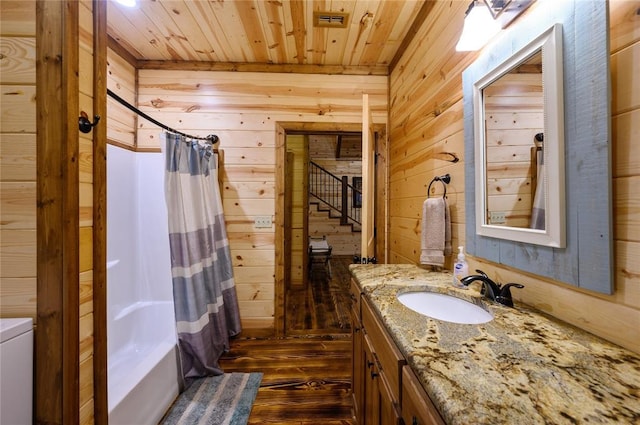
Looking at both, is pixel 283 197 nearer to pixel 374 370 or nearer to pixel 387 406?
pixel 374 370

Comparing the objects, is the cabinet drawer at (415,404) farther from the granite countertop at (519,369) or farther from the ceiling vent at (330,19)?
the ceiling vent at (330,19)

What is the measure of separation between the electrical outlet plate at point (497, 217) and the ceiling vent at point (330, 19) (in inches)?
67.7

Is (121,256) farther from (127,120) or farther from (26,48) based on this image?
(26,48)

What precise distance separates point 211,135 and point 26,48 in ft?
5.17

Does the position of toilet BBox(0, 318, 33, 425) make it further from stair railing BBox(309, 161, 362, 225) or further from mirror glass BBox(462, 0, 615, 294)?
stair railing BBox(309, 161, 362, 225)

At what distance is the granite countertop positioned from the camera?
0.43m

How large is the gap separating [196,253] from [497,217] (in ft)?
6.27

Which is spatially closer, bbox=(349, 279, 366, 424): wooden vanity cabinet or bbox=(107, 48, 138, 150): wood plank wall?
bbox=(349, 279, 366, 424): wooden vanity cabinet

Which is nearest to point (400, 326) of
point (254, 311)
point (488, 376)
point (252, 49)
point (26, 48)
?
point (488, 376)

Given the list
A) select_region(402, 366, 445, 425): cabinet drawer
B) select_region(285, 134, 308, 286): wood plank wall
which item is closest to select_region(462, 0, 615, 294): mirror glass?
select_region(402, 366, 445, 425): cabinet drawer

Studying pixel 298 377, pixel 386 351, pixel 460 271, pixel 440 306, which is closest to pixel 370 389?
pixel 386 351

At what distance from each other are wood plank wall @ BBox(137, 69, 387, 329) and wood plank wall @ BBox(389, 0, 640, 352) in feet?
2.40

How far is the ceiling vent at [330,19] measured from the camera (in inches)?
70.3

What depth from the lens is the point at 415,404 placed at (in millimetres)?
612
